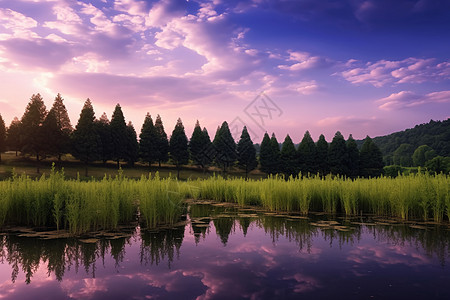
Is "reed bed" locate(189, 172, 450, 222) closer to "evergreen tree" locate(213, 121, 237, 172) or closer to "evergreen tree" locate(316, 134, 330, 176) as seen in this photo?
"evergreen tree" locate(213, 121, 237, 172)

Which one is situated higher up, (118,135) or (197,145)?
(118,135)

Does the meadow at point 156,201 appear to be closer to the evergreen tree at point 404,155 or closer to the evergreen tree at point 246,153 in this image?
the evergreen tree at point 246,153

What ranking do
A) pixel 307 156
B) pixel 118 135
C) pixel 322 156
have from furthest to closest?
pixel 322 156 → pixel 307 156 → pixel 118 135

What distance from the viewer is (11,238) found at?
756cm

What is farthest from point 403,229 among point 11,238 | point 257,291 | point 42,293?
point 11,238

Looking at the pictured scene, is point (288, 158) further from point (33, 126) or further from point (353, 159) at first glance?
point (33, 126)

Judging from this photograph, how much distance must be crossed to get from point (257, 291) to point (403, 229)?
6.15 m

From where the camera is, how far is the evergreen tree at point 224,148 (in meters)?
57.1

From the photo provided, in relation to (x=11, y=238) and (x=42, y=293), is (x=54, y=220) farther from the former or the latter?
(x=42, y=293)

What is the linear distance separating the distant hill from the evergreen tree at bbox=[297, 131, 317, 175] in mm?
79187

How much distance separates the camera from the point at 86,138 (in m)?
44.3

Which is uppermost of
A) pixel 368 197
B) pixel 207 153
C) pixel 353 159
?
pixel 207 153

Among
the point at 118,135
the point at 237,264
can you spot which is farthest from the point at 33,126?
the point at 237,264

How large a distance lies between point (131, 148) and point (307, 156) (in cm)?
3233
